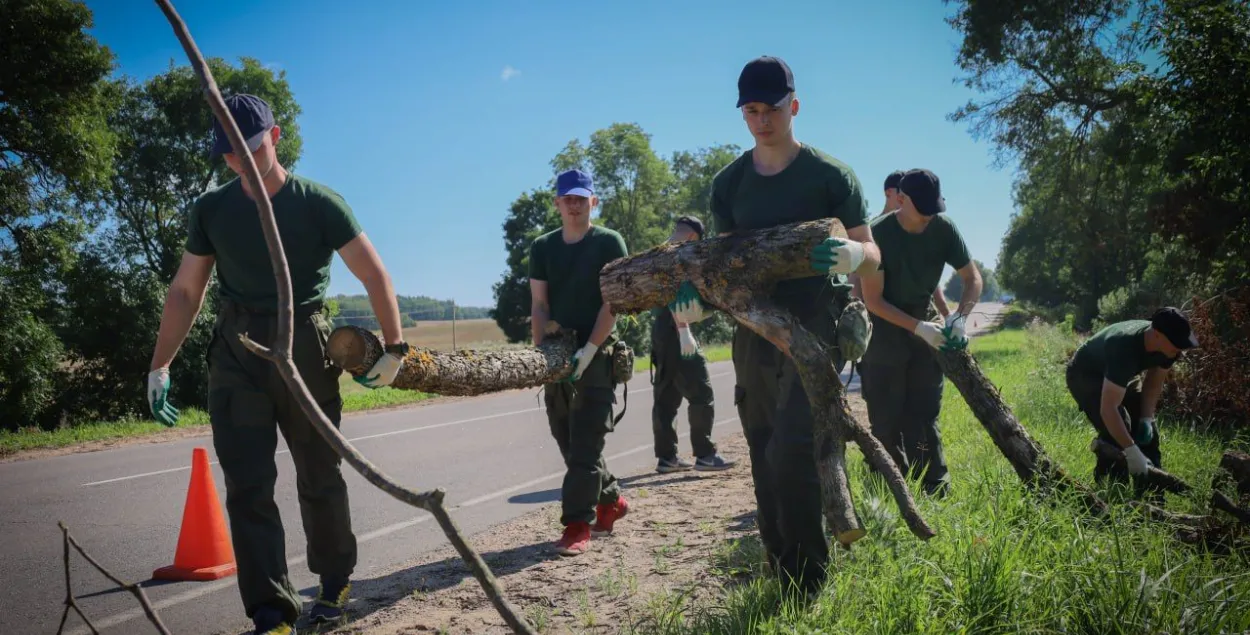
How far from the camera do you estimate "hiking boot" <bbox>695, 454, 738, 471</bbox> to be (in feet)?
24.3

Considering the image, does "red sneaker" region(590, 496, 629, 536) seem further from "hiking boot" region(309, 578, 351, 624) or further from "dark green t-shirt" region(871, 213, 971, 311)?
"dark green t-shirt" region(871, 213, 971, 311)

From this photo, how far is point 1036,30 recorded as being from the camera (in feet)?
57.1

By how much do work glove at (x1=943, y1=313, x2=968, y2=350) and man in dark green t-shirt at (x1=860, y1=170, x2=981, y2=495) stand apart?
9 centimetres

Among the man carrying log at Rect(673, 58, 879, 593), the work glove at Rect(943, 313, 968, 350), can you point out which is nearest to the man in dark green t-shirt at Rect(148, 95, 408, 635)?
the man carrying log at Rect(673, 58, 879, 593)

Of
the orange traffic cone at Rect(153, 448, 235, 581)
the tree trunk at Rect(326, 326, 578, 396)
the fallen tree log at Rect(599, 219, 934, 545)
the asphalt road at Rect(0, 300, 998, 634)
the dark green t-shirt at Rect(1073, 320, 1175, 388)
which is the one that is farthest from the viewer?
the dark green t-shirt at Rect(1073, 320, 1175, 388)

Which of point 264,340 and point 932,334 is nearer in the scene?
point 264,340

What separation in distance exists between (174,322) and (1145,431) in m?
5.60

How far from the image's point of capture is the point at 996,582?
9.89ft

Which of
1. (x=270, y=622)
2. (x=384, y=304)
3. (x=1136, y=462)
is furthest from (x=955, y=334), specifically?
(x=270, y=622)

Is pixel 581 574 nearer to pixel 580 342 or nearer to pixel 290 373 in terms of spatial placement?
pixel 580 342

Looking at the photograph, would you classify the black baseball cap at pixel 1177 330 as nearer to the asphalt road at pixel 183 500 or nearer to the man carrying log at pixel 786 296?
the man carrying log at pixel 786 296

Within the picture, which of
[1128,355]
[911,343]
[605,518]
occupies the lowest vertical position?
[605,518]

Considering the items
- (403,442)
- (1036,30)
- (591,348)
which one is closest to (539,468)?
(403,442)

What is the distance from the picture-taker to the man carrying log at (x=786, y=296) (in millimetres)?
3396
